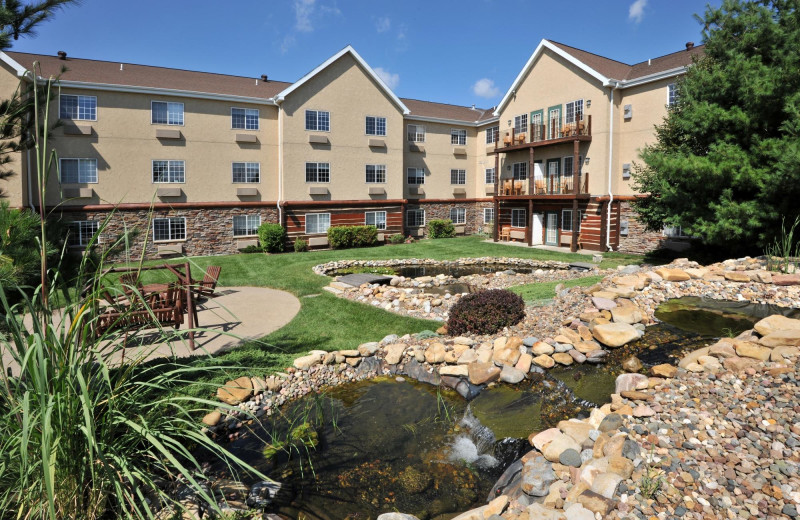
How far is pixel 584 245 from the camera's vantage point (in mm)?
24016

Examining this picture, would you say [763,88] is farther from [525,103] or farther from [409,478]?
[525,103]

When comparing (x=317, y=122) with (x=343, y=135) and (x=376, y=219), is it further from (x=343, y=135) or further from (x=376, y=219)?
(x=376, y=219)

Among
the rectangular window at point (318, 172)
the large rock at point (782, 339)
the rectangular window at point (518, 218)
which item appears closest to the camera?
the large rock at point (782, 339)

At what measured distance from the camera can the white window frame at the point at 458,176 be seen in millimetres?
32219

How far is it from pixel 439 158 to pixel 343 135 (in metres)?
7.87

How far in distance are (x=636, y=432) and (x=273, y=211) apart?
22428 millimetres

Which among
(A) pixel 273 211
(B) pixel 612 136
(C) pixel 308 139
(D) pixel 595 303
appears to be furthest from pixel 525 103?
(D) pixel 595 303

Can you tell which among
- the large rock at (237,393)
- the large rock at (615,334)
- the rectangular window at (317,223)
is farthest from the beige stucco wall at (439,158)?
the large rock at (237,393)

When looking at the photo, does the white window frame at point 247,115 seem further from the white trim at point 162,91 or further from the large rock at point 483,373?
the large rock at point 483,373

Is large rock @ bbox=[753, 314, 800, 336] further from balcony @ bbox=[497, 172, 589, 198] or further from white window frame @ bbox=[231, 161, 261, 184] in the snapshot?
white window frame @ bbox=[231, 161, 261, 184]

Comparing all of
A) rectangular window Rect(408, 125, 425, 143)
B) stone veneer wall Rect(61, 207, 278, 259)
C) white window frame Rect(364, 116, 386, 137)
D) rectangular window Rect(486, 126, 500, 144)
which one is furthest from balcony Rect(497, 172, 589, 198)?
stone veneer wall Rect(61, 207, 278, 259)

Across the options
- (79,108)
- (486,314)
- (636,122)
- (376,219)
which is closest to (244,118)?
(79,108)

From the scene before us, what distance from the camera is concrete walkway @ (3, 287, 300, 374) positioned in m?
8.37

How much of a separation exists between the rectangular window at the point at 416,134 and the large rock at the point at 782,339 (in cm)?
2606
